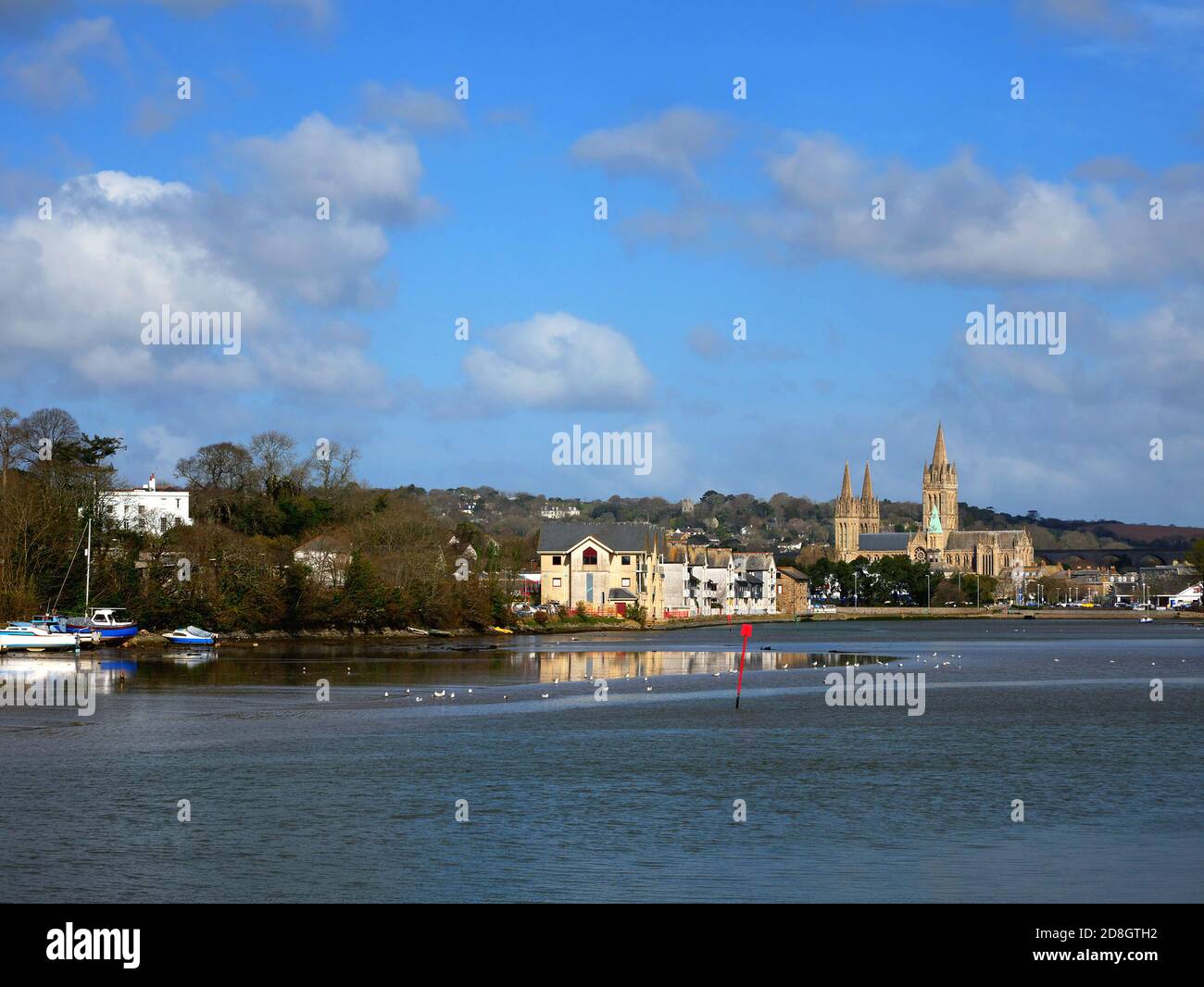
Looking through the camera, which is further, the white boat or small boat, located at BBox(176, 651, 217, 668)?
the white boat

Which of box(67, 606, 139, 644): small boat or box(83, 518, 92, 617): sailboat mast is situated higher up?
box(83, 518, 92, 617): sailboat mast

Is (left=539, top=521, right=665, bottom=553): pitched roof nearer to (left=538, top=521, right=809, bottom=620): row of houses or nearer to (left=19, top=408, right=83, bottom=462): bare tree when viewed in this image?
(left=538, top=521, right=809, bottom=620): row of houses

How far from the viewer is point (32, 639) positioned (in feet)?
236

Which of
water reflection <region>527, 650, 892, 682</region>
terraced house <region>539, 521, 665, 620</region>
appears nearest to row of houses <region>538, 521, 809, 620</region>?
terraced house <region>539, 521, 665, 620</region>

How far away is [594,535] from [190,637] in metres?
46.6

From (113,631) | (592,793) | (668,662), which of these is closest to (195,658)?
(113,631)

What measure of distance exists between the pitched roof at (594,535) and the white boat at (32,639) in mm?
55040

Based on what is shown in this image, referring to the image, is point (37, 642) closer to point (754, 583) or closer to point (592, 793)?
point (592, 793)

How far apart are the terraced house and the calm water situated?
65.0 metres

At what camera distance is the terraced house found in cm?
12500

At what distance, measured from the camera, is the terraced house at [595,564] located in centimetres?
12500

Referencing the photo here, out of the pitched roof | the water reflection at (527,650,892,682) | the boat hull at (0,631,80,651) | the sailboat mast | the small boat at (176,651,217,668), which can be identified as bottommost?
the water reflection at (527,650,892,682)

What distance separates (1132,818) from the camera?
26453 mm
